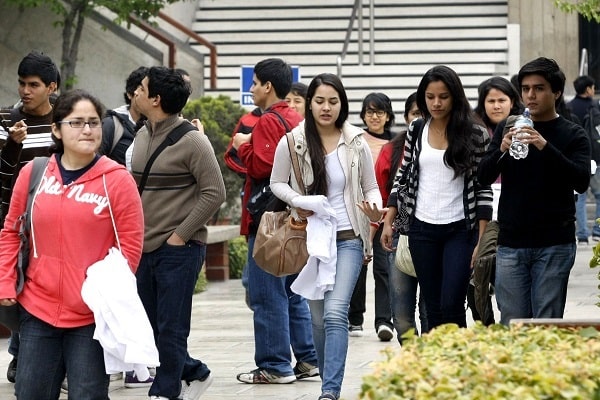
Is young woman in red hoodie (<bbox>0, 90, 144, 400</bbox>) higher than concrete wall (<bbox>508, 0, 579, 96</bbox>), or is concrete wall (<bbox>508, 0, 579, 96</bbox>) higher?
concrete wall (<bbox>508, 0, 579, 96</bbox>)

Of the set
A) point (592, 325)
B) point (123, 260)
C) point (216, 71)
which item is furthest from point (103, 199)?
point (216, 71)

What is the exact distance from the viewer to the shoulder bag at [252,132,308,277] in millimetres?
8016

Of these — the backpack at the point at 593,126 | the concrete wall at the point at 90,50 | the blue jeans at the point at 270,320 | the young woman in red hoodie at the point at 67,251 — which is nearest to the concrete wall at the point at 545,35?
the concrete wall at the point at 90,50

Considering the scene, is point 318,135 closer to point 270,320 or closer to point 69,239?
point 270,320

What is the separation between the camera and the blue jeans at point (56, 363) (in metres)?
6.09

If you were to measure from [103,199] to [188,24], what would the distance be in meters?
19.4

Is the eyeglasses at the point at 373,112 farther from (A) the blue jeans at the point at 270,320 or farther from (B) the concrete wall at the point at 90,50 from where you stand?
(B) the concrete wall at the point at 90,50

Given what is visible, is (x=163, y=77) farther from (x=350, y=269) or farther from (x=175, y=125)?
(x=350, y=269)

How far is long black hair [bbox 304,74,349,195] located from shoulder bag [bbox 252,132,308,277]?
0.10 m

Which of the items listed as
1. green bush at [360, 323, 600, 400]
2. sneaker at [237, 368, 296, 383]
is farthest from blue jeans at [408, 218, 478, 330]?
green bush at [360, 323, 600, 400]

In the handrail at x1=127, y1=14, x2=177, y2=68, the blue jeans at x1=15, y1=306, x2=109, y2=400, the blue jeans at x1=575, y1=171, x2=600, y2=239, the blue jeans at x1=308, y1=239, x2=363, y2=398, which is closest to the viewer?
the blue jeans at x1=15, y1=306, x2=109, y2=400

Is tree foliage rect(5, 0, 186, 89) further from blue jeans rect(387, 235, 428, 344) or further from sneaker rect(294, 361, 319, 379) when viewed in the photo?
blue jeans rect(387, 235, 428, 344)

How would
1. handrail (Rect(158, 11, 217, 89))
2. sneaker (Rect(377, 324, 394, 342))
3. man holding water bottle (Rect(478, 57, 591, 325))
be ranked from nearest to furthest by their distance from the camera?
1. man holding water bottle (Rect(478, 57, 591, 325))
2. sneaker (Rect(377, 324, 394, 342))
3. handrail (Rect(158, 11, 217, 89))

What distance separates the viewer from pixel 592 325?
528cm
